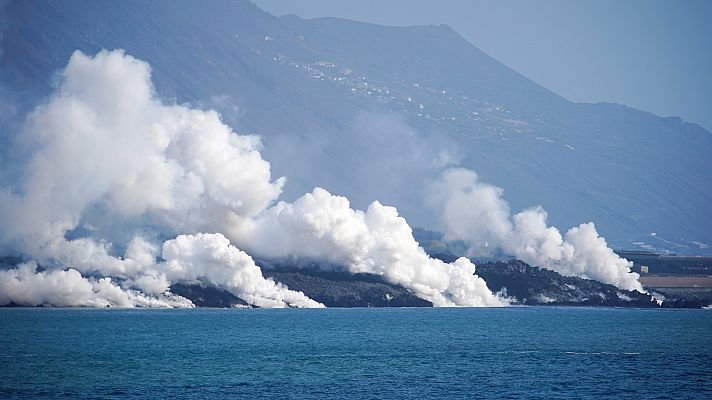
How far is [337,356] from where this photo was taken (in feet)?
369

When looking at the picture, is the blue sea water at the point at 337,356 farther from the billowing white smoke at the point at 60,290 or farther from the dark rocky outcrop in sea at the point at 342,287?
the dark rocky outcrop in sea at the point at 342,287

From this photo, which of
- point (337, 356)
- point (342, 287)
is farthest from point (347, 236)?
point (337, 356)

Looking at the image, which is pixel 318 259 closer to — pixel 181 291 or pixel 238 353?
pixel 181 291

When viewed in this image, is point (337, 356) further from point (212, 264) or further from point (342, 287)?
point (342, 287)

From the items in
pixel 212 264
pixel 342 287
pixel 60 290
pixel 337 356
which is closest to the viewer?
pixel 337 356

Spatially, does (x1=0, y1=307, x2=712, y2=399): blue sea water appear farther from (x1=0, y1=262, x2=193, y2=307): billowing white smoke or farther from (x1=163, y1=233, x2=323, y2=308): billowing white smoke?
(x1=163, y1=233, x2=323, y2=308): billowing white smoke

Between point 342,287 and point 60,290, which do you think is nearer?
point 60,290

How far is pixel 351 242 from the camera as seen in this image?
186 meters

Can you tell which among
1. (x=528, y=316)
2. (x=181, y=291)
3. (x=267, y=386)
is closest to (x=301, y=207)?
(x=181, y=291)

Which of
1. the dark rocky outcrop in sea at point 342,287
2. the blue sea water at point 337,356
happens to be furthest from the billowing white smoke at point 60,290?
the dark rocky outcrop in sea at point 342,287

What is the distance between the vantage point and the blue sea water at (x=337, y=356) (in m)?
88.5

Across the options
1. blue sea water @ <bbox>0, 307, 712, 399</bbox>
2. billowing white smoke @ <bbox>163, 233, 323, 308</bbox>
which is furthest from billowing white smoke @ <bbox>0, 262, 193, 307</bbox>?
billowing white smoke @ <bbox>163, 233, 323, 308</bbox>

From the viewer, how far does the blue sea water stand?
88.5 m

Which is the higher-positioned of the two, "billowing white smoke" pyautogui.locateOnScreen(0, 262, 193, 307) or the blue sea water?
"billowing white smoke" pyautogui.locateOnScreen(0, 262, 193, 307)
